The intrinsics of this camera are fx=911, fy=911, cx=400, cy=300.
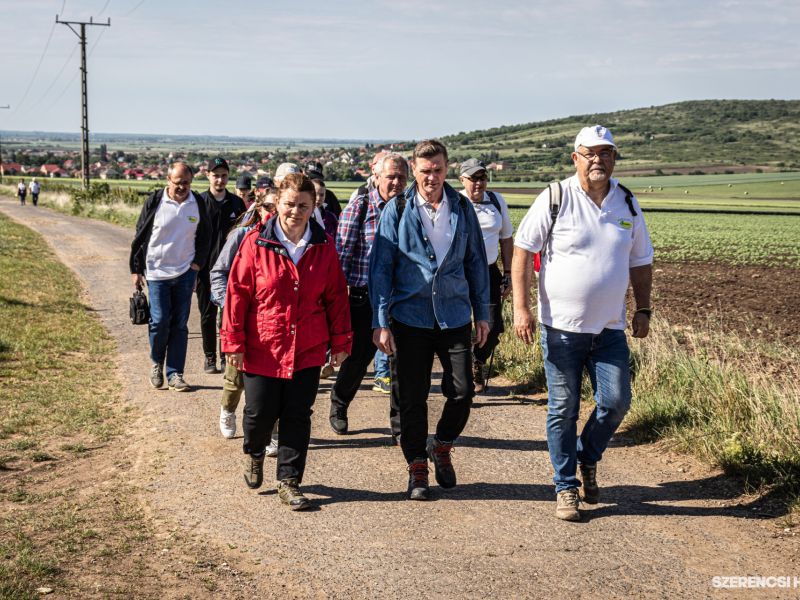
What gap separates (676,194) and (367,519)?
80.8 metres

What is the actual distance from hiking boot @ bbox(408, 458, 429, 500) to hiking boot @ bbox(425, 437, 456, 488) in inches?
7.2

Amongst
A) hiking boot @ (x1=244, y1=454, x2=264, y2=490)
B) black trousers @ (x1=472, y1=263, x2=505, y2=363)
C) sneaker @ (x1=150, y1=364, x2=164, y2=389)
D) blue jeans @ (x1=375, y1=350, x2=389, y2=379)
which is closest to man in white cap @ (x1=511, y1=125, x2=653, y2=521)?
hiking boot @ (x1=244, y1=454, x2=264, y2=490)

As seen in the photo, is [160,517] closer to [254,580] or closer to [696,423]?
[254,580]

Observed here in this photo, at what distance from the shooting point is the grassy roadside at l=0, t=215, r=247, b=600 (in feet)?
14.5

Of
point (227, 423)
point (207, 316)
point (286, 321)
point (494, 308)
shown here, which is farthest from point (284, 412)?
point (207, 316)

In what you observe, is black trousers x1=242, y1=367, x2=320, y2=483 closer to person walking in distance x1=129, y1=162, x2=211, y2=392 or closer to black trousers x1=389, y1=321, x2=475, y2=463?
black trousers x1=389, y1=321, x2=475, y2=463

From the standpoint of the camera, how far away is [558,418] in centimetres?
547

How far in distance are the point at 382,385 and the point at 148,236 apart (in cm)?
261

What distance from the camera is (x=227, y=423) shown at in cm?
684

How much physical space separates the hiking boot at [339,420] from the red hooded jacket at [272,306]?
165 cm

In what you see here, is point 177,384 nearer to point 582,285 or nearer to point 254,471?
point 254,471

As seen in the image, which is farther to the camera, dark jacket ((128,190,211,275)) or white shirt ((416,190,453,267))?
dark jacket ((128,190,211,275))

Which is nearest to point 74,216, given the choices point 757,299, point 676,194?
point 757,299

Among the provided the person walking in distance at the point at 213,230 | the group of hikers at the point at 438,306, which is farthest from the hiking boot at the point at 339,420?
the person walking in distance at the point at 213,230
